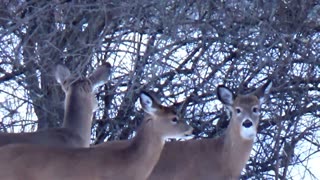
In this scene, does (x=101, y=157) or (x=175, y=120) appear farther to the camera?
(x=175, y=120)

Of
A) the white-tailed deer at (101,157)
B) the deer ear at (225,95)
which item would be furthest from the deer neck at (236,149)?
the white-tailed deer at (101,157)

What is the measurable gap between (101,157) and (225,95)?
210cm

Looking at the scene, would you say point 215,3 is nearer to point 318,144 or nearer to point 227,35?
point 227,35

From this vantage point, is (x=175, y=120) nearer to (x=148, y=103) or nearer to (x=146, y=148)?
(x=148, y=103)

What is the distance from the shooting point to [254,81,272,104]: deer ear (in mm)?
14617

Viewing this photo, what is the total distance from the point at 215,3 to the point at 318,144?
2225mm

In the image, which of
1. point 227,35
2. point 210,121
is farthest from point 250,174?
point 227,35

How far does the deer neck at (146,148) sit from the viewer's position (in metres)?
13.2

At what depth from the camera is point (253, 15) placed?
1493 cm

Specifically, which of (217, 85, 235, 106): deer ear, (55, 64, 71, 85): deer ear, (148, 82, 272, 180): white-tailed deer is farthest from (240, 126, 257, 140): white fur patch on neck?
(55, 64, 71, 85): deer ear

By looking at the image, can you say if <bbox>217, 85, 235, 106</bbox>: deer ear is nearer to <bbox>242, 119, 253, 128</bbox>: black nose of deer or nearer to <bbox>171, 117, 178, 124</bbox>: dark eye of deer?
<bbox>242, 119, 253, 128</bbox>: black nose of deer

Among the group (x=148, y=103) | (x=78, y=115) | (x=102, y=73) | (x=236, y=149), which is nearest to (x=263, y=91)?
(x=236, y=149)

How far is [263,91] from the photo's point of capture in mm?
14641

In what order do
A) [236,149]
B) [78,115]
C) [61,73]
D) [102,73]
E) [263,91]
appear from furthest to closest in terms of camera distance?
[61,73], [78,115], [102,73], [263,91], [236,149]
